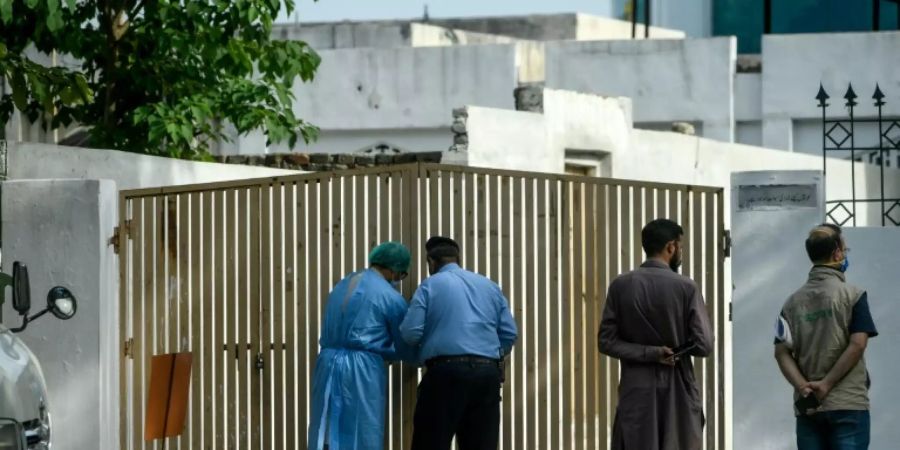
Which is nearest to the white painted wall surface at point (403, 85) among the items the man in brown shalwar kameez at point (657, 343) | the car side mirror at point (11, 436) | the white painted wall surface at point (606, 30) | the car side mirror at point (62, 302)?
the white painted wall surface at point (606, 30)

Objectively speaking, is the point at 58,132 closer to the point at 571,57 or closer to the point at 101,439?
the point at 571,57

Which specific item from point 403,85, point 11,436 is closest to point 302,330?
point 11,436

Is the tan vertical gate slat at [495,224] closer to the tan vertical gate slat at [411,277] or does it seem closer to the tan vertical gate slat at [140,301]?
the tan vertical gate slat at [411,277]

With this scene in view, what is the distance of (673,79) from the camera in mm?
27016

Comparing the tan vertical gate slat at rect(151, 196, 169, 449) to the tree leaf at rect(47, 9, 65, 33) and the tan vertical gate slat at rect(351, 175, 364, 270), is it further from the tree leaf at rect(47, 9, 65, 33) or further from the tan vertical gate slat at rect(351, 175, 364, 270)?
the tree leaf at rect(47, 9, 65, 33)

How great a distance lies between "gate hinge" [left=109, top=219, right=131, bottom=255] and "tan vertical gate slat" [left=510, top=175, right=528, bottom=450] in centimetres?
212

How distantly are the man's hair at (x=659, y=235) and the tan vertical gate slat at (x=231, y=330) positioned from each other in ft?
9.00

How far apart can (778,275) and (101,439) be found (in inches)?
162

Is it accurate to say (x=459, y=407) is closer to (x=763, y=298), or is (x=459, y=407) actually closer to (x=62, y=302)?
(x=763, y=298)

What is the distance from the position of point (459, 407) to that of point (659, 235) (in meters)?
1.50

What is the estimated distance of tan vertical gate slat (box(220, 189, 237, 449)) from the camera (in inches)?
475

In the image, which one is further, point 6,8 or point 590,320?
point 6,8

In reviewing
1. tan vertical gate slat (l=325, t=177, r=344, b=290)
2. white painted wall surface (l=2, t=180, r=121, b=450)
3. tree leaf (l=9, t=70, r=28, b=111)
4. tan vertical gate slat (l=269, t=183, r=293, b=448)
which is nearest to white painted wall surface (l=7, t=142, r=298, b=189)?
tree leaf (l=9, t=70, r=28, b=111)

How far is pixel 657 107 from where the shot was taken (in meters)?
26.8
